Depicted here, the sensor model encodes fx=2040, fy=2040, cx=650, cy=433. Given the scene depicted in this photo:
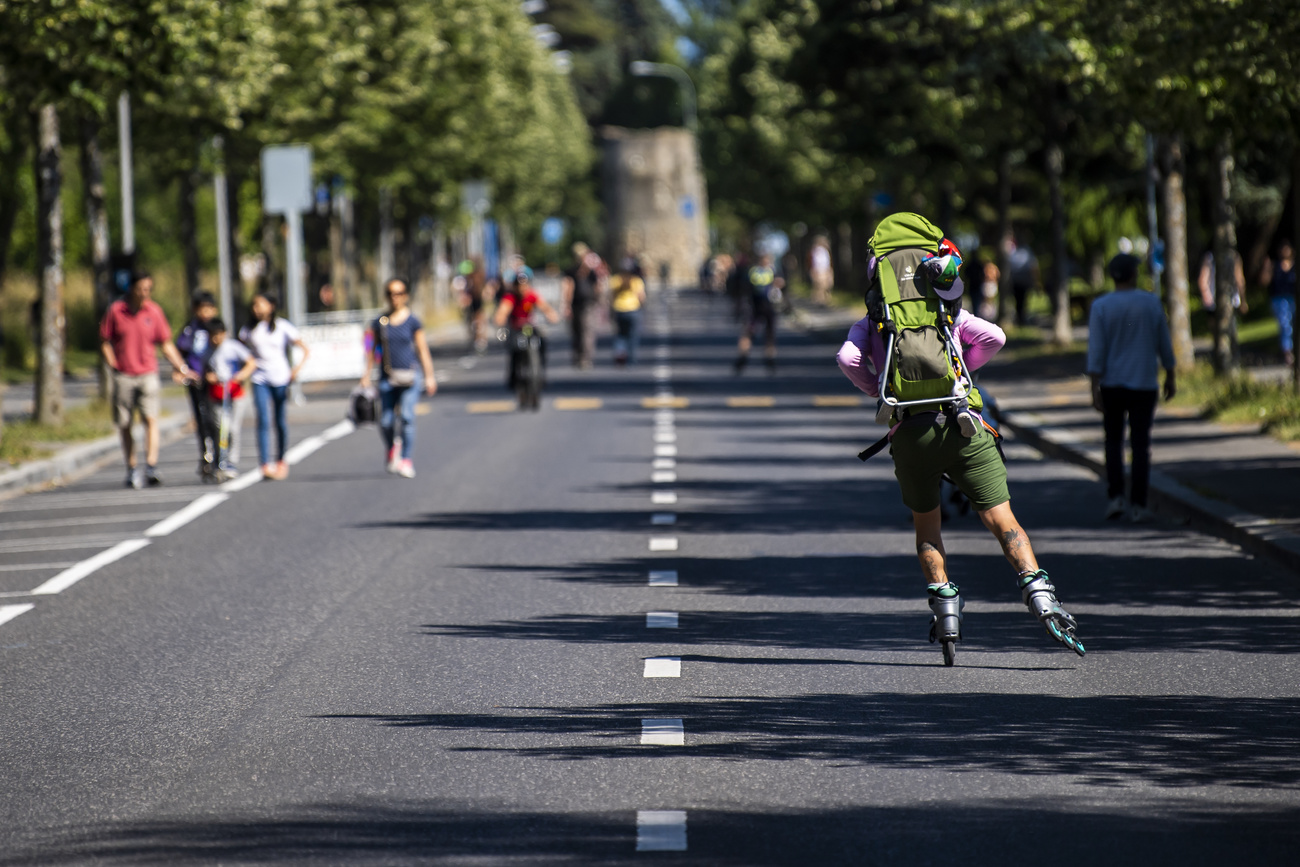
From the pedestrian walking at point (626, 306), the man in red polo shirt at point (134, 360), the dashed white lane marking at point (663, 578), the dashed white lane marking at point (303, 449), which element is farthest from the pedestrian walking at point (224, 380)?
the pedestrian walking at point (626, 306)

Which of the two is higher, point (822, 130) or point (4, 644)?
point (822, 130)

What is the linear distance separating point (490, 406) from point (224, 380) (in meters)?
9.63

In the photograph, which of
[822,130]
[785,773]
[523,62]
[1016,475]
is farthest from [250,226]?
[785,773]

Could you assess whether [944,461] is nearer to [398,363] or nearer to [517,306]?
[398,363]

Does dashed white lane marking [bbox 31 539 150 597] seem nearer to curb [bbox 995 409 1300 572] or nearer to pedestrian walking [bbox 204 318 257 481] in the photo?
pedestrian walking [bbox 204 318 257 481]

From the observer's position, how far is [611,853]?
5.79m

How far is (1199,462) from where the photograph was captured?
16250 millimetres

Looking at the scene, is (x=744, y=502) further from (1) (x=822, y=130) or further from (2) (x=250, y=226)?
(2) (x=250, y=226)

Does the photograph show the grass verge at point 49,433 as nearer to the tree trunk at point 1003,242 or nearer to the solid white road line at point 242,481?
the solid white road line at point 242,481

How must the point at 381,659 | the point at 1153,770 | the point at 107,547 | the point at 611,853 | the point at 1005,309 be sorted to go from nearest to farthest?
the point at 611,853 → the point at 1153,770 → the point at 381,659 → the point at 107,547 → the point at 1005,309

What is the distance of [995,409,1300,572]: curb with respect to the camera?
1154cm

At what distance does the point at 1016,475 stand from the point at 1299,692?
9408mm

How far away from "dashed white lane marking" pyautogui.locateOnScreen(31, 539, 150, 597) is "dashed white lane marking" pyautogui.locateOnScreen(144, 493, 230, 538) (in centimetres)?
53

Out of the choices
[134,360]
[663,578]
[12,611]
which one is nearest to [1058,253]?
[134,360]
